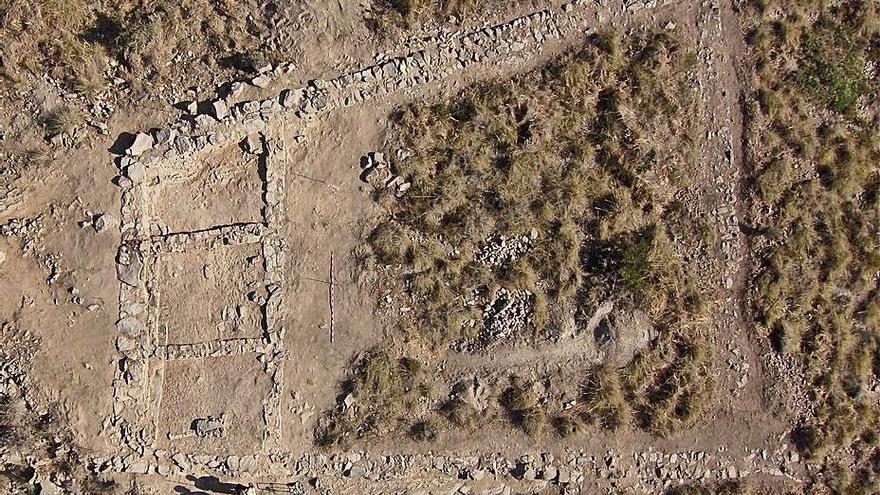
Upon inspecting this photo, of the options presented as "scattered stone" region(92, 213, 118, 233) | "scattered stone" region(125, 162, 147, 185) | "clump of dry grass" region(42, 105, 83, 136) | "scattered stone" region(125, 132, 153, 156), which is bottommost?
"scattered stone" region(92, 213, 118, 233)

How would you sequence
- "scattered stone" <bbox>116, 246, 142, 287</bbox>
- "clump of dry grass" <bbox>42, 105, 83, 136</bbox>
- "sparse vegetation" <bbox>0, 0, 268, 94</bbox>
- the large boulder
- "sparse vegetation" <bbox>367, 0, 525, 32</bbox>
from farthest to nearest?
1. the large boulder
2. "sparse vegetation" <bbox>367, 0, 525, 32</bbox>
3. "sparse vegetation" <bbox>0, 0, 268, 94</bbox>
4. "clump of dry grass" <bbox>42, 105, 83, 136</bbox>
5. "scattered stone" <bbox>116, 246, 142, 287</bbox>

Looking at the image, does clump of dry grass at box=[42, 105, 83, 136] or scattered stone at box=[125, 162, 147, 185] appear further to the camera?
clump of dry grass at box=[42, 105, 83, 136]

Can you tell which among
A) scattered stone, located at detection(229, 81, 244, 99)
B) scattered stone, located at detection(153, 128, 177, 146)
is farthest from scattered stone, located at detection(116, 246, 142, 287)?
scattered stone, located at detection(229, 81, 244, 99)

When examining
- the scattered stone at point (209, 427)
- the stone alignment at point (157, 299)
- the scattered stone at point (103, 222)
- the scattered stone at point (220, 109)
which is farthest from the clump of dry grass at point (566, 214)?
the scattered stone at point (103, 222)

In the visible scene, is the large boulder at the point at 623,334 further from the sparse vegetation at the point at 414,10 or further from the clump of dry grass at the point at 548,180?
the sparse vegetation at the point at 414,10

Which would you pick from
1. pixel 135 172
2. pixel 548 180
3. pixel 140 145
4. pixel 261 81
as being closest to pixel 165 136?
pixel 140 145

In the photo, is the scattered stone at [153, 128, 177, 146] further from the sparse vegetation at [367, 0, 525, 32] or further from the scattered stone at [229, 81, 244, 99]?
the sparse vegetation at [367, 0, 525, 32]

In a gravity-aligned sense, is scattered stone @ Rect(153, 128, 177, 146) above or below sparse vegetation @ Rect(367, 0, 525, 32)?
below

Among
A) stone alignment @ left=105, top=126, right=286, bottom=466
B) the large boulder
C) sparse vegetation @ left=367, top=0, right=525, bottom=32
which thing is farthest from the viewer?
the large boulder
